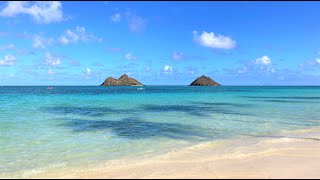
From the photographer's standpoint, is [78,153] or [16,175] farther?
[78,153]

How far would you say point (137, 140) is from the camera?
14.1 m

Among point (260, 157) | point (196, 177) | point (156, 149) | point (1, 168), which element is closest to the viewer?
point (196, 177)

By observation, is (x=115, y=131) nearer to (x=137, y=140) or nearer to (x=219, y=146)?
(x=137, y=140)

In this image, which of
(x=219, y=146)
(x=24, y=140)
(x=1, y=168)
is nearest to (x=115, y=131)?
(x=24, y=140)

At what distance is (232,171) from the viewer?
341 inches

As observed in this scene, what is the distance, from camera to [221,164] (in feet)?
31.3

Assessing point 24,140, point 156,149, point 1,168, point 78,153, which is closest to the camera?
point 1,168

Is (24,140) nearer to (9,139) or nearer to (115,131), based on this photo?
(9,139)

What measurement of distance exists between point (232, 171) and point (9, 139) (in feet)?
35.0

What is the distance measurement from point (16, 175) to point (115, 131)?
26.9 feet

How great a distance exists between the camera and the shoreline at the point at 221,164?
27.8 ft

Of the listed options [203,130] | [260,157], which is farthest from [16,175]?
[203,130]

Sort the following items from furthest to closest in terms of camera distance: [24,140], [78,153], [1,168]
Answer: [24,140] < [78,153] < [1,168]

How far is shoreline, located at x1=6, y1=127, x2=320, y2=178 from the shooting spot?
8.48 m
